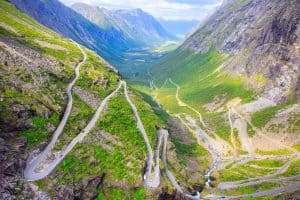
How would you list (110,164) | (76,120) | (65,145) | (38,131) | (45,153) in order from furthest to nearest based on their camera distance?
(76,120)
(110,164)
(65,145)
(38,131)
(45,153)

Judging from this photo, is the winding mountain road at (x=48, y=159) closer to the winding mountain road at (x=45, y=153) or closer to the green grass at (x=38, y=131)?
the winding mountain road at (x=45, y=153)

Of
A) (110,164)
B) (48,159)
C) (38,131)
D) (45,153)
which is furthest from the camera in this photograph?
(110,164)

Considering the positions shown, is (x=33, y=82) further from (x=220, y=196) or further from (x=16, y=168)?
(x=220, y=196)

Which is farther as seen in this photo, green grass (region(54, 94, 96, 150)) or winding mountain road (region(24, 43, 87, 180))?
green grass (region(54, 94, 96, 150))

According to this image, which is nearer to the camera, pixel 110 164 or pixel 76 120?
pixel 110 164

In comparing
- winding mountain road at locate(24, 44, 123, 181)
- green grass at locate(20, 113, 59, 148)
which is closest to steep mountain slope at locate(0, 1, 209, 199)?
green grass at locate(20, 113, 59, 148)

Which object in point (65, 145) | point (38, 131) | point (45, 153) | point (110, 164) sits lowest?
point (110, 164)

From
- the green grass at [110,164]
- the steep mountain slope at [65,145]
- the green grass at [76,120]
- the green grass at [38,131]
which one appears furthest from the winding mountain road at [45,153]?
the green grass at [110,164]

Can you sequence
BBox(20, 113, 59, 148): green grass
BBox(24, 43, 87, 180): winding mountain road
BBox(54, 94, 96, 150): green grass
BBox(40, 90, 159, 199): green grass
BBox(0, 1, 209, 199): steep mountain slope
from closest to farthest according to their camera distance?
BBox(24, 43, 87, 180): winding mountain road, BBox(0, 1, 209, 199): steep mountain slope, BBox(40, 90, 159, 199): green grass, BBox(20, 113, 59, 148): green grass, BBox(54, 94, 96, 150): green grass

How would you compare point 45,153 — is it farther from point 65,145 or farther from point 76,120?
point 76,120

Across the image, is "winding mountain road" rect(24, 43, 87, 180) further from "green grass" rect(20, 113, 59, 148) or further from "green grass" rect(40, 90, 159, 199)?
"green grass" rect(40, 90, 159, 199)

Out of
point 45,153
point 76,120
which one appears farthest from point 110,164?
point 76,120

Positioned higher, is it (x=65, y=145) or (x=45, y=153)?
(x=65, y=145)
